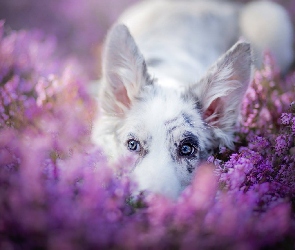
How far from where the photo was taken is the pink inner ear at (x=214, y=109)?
2.87 m

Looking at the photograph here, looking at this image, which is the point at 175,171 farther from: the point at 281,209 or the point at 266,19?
the point at 266,19

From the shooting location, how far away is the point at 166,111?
264 cm

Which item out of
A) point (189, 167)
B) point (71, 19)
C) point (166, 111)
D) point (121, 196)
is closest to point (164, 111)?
point (166, 111)

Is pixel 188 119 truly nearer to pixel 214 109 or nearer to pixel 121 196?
pixel 214 109

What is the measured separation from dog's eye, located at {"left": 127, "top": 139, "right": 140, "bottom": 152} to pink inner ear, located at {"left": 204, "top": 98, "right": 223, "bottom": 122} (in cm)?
61

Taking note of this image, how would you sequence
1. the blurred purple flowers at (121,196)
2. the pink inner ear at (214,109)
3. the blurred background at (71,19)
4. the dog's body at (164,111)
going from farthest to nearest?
1. the blurred background at (71,19)
2. the pink inner ear at (214,109)
3. the dog's body at (164,111)
4. the blurred purple flowers at (121,196)

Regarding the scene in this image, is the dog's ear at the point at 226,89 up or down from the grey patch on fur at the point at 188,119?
up

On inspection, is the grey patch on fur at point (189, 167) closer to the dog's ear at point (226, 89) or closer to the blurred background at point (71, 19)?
the dog's ear at point (226, 89)

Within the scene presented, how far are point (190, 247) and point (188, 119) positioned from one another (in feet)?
4.35

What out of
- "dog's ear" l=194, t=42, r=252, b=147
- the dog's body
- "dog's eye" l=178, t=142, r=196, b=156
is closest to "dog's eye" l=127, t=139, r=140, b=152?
the dog's body

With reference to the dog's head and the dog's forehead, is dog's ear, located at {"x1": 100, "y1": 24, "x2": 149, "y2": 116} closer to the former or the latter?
the dog's head

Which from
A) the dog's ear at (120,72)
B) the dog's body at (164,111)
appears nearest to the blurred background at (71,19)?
the dog's body at (164,111)

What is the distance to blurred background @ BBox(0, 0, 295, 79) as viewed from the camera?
6070mm

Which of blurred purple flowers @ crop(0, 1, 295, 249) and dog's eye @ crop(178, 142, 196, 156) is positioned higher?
dog's eye @ crop(178, 142, 196, 156)
